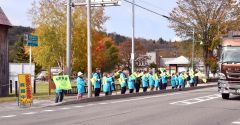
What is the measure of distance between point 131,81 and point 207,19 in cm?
3344

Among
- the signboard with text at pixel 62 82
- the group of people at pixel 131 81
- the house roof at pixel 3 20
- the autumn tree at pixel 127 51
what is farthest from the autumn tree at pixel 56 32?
the autumn tree at pixel 127 51

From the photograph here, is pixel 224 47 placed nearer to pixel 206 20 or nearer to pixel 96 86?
pixel 96 86

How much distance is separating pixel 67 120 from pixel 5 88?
18031 mm

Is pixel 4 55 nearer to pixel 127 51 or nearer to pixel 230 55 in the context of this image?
pixel 230 55

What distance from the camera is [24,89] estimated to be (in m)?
21.6

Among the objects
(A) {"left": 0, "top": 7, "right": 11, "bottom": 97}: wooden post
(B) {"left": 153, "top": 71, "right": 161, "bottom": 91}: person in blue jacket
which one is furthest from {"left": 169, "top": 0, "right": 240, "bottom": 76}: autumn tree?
(A) {"left": 0, "top": 7, "right": 11, "bottom": 97}: wooden post

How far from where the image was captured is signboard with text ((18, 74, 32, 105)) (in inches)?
837

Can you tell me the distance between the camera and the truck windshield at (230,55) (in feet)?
80.3

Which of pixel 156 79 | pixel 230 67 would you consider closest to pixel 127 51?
pixel 156 79

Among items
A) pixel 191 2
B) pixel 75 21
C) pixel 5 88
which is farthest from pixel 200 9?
pixel 5 88

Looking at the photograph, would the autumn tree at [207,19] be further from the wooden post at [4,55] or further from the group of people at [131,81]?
the wooden post at [4,55]

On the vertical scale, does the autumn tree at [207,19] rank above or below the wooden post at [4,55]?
above

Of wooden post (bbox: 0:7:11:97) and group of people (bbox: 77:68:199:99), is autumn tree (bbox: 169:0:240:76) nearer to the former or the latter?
group of people (bbox: 77:68:199:99)

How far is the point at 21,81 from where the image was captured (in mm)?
21406
